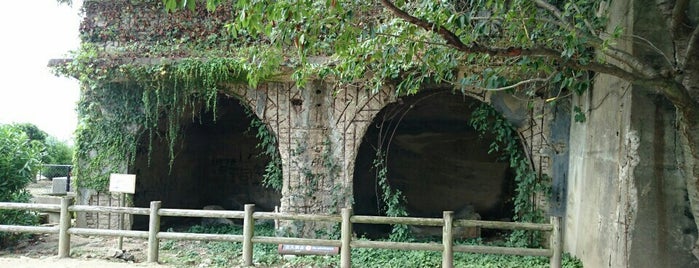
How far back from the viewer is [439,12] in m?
4.78

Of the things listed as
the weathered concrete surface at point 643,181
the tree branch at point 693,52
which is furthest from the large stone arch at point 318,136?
the tree branch at point 693,52

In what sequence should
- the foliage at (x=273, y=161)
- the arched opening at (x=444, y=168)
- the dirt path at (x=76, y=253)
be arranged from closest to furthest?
the dirt path at (x=76, y=253), the foliage at (x=273, y=161), the arched opening at (x=444, y=168)

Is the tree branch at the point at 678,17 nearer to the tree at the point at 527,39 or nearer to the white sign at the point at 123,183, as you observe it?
the tree at the point at 527,39

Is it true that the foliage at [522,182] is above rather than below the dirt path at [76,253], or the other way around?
above

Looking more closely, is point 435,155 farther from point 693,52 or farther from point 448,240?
point 693,52

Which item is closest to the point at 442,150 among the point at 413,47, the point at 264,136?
the point at 264,136

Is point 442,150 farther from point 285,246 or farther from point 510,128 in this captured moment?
point 285,246

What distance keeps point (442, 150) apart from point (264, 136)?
4.54 meters

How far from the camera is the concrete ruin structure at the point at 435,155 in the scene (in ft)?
14.7

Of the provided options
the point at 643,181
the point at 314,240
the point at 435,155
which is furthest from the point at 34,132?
the point at 643,181

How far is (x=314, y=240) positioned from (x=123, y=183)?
11.3 ft

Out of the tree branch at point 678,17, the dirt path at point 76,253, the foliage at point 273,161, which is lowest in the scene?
the dirt path at point 76,253

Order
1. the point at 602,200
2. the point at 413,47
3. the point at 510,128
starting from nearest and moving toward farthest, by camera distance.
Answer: the point at 413,47 → the point at 602,200 → the point at 510,128

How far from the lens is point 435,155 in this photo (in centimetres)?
1154
